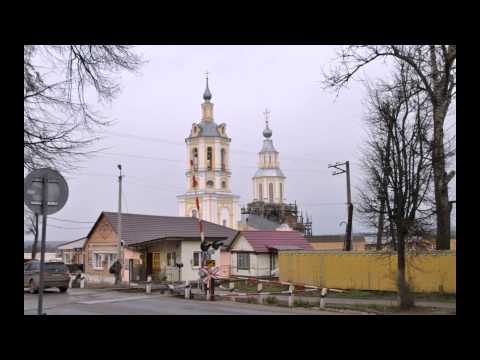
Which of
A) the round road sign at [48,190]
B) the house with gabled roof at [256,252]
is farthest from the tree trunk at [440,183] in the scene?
the house with gabled roof at [256,252]

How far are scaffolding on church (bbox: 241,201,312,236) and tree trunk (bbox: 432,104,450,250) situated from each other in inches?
3096

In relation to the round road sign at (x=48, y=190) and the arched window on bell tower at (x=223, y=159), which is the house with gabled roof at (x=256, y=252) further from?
the arched window on bell tower at (x=223, y=159)

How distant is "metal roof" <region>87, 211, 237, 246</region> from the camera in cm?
3634

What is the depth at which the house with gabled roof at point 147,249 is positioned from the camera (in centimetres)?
3438

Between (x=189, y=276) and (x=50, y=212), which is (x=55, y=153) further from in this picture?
(x=189, y=276)

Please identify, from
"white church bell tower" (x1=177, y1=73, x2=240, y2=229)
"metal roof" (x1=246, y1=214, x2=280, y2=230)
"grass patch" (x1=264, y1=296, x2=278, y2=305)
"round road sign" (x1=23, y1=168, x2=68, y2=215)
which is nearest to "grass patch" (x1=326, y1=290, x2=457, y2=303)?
"grass patch" (x1=264, y1=296, x2=278, y2=305)

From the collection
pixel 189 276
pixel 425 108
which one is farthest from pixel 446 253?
pixel 189 276

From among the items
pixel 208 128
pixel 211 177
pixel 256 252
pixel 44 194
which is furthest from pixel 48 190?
pixel 208 128

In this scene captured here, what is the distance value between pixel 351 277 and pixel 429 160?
33.6 ft

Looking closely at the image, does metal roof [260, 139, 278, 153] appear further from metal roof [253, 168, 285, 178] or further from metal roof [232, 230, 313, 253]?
metal roof [232, 230, 313, 253]

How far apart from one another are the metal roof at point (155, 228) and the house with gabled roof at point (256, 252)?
1.27 metres

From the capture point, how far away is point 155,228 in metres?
38.9

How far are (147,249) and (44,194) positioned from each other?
28.6 m
